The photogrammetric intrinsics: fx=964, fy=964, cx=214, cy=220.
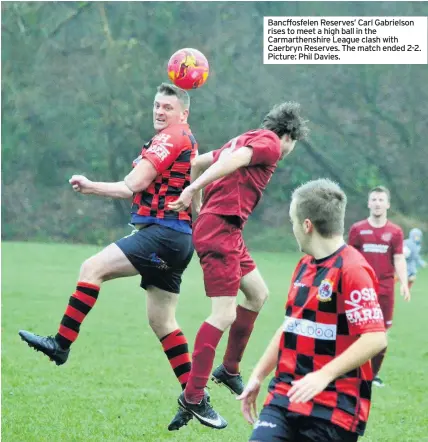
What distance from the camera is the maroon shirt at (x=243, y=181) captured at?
5434mm

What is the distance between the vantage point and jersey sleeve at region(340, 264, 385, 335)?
11.5 feet

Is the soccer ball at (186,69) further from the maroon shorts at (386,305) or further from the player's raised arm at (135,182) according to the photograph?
the maroon shorts at (386,305)

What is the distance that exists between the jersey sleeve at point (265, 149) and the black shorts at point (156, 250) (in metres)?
0.68

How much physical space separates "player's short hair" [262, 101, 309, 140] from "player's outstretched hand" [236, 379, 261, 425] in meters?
2.16

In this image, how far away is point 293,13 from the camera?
101ft

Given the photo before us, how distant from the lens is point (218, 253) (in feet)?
18.3

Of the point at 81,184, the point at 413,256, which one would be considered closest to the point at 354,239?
the point at 81,184

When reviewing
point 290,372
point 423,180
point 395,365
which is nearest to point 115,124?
point 423,180

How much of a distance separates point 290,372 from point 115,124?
28210 mm

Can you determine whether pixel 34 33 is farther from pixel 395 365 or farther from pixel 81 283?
pixel 81 283

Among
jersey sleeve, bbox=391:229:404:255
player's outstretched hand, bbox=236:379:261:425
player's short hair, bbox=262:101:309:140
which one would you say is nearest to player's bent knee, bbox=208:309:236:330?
player's short hair, bbox=262:101:309:140

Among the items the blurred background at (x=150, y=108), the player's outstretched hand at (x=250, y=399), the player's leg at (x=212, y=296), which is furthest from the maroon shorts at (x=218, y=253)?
the blurred background at (x=150, y=108)

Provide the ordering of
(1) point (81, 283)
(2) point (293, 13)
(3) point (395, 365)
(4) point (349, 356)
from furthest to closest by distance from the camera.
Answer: (2) point (293, 13) → (3) point (395, 365) → (1) point (81, 283) → (4) point (349, 356)

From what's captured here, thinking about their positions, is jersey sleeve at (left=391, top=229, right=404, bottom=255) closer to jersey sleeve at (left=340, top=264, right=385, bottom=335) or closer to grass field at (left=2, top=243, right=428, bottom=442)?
grass field at (left=2, top=243, right=428, bottom=442)
